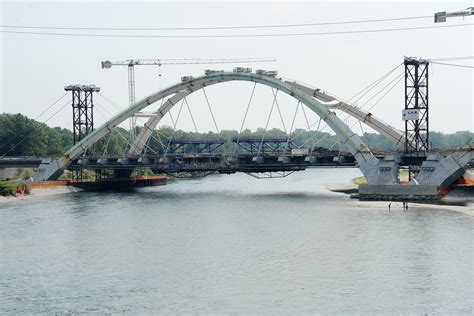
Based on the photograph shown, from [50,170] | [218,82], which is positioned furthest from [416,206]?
[50,170]

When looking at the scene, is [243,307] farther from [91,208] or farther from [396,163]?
[396,163]

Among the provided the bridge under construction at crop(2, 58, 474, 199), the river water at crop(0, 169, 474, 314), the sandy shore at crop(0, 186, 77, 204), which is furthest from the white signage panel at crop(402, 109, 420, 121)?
the sandy shore at crop(0, 186, 77, 204)

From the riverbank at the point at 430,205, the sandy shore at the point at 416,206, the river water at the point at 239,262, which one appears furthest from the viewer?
the riverbank at the point at 430,205

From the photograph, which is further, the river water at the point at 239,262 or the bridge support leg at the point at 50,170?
the bridge support leg at the point at 50,170

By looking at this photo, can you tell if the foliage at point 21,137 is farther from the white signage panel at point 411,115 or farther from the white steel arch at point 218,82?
the white signage panel at point 411,115

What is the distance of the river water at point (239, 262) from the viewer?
1375 inches

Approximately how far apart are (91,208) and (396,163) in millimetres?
36870

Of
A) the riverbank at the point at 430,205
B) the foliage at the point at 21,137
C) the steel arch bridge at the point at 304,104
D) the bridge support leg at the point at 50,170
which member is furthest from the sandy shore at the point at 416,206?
the foliage at the point at 21,137

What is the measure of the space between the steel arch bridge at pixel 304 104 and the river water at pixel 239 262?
47.4 feet

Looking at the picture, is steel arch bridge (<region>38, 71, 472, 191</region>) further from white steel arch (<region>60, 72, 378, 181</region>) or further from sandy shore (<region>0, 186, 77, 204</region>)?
sandy shore (<region>0, 186, 77, 204</region>)

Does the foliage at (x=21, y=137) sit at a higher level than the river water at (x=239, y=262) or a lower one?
higher

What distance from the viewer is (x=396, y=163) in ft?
287

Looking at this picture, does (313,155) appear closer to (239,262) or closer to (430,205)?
(430,205)

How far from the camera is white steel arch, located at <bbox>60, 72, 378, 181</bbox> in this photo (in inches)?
3588
